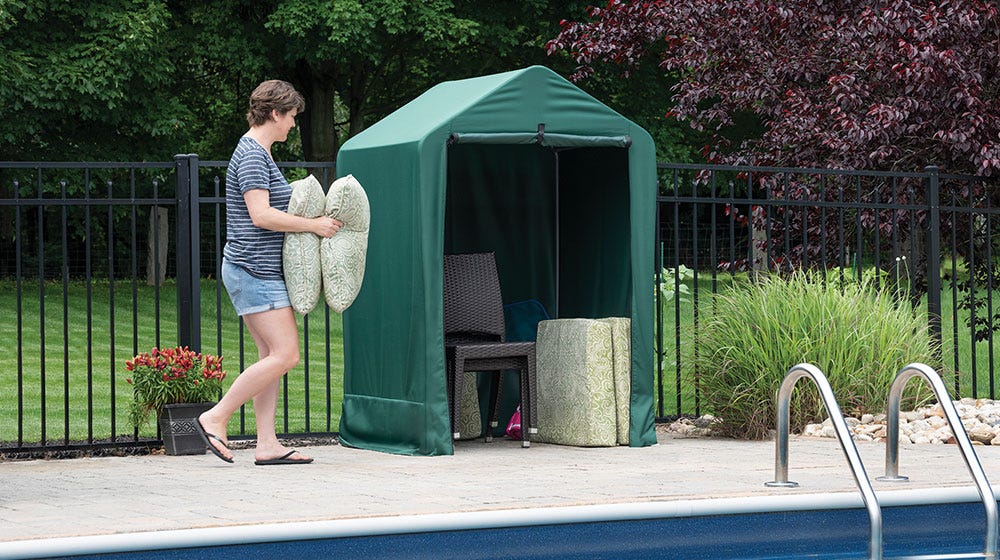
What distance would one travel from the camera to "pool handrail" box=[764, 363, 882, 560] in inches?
187

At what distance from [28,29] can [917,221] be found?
45.2ft

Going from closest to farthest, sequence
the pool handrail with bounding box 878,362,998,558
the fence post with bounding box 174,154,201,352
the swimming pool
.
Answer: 1. the swimming pool
2. the pool handrail with bounding box 878,362,998,558
3. the fence post with bounding box 174,154,201,352

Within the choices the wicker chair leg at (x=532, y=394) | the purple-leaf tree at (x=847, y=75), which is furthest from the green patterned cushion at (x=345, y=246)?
the purple-leaf tree at (x=847, y=75)

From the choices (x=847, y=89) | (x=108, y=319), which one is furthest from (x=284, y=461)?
(x=108, y=319)

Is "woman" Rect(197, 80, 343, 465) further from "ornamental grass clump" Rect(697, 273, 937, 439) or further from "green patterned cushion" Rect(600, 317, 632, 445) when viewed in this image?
"ornamental grass clump" Rect(697, 273, 937, 439)

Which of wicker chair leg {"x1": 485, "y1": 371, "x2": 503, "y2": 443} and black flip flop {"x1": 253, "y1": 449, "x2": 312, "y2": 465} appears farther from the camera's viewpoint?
wicker chair leg {"x1": 485, "y1": 371, "x2": 503, "y2": 443}

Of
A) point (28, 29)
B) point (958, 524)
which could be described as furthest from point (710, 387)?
point (28, 29)

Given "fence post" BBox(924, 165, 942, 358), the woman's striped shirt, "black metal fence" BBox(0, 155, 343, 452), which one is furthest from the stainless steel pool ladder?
"fence post" BBox(924, 165, 942, 358)

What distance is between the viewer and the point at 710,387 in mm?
7855

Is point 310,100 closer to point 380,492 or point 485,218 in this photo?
point 485,218

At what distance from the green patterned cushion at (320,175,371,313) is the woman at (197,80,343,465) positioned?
53mm

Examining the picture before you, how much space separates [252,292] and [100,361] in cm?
853

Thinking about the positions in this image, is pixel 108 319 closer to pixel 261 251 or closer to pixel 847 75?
pixel 847 75

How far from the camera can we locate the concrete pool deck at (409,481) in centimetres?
472
